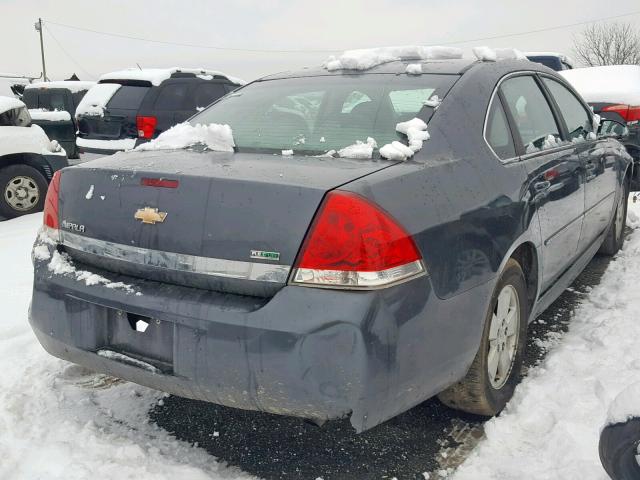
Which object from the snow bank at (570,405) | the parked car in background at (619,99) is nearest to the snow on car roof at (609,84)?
the parked car in background at (619,99)

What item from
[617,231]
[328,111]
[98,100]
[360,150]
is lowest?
[617,231]

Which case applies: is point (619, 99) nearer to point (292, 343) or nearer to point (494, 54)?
point (494, 54)

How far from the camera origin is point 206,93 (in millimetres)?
9328

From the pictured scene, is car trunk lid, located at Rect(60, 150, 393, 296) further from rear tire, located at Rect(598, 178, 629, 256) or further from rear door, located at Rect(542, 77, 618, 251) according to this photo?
rear tire, located at Rect(598, 178, 629, 256)

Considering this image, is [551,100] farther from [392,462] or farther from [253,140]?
[392,462]

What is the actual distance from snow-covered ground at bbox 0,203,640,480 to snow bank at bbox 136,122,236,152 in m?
1.20

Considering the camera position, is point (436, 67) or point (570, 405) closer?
point (570, 405)

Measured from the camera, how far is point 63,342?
Result: 2424 millimetres

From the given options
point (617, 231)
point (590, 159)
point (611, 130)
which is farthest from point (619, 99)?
point (590, 159)

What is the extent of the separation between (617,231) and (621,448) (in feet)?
12.6

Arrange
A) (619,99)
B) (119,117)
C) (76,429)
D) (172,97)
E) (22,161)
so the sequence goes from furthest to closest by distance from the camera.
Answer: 1. (172,97)
2. (119,117)
3. (619,99)
4. (22,161)
5. (76,429)

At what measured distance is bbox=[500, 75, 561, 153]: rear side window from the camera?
10.2 ft

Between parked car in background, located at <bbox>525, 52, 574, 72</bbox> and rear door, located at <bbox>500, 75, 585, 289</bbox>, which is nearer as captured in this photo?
rear door, located at <bbox>500, 75, 585, 289</bbox>

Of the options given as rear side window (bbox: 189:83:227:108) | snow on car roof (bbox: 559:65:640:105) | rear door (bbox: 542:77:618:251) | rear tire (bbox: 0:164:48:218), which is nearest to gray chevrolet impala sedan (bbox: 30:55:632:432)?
rear door (bbox: 542:77:618:251)
